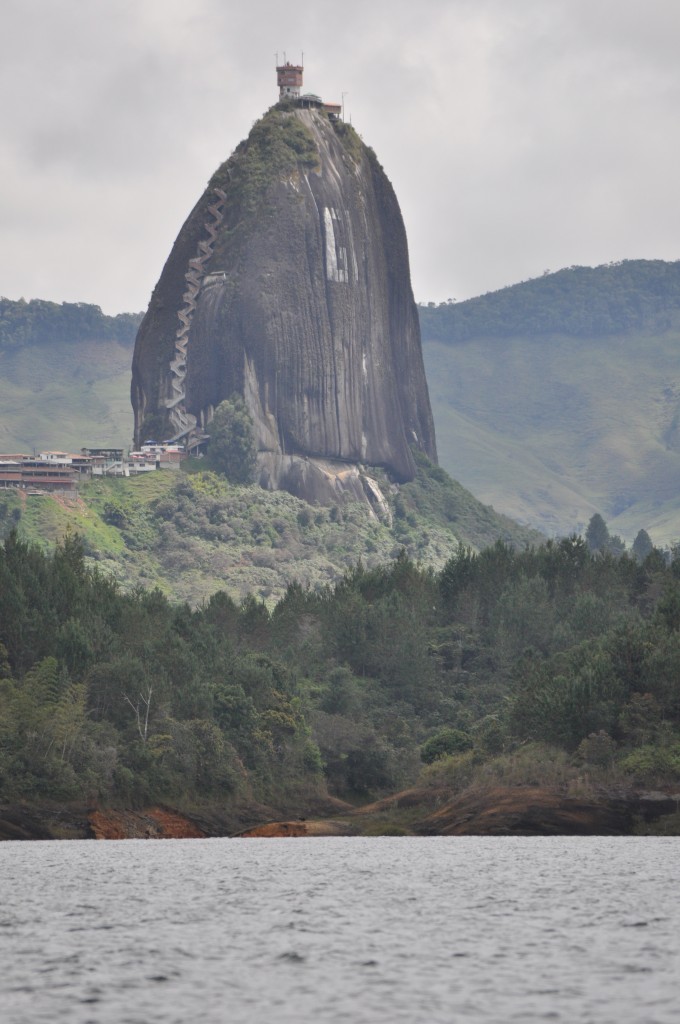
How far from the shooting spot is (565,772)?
301 feet

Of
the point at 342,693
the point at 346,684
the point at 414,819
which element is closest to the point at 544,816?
the point at 414,819

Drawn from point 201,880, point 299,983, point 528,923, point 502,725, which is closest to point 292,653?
point 502,725

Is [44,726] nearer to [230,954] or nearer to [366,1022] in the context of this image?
[230,954]

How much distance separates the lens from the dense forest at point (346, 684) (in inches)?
3711

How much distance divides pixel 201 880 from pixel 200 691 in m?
44.1

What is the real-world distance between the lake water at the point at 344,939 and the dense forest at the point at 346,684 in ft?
66.0

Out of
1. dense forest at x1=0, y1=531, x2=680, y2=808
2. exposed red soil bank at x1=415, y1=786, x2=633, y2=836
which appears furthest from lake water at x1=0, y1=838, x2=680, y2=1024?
dense forest at x1=0, y1=531, x2=680, y2=808

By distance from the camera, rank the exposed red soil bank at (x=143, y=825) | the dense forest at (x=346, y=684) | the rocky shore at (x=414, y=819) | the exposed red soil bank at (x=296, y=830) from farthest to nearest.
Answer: the exposed red soil bank at (x=296, y=830) < the dense forest at (x=346, y=684) < the exposed red soil bank at (x=143, y=825) < the rocky shore at (x=414, y=819)

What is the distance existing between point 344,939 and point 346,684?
263 ft

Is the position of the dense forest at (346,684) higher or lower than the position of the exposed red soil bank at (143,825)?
higher

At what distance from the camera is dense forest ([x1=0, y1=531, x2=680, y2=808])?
94.2 m

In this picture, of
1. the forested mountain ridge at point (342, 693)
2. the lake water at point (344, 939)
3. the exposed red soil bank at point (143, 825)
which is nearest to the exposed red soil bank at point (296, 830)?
the forested mountain ridge at point (342, 693)

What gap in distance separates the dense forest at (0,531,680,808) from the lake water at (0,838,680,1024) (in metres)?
20.1

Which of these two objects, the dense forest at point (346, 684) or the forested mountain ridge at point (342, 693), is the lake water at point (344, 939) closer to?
the forested mountain ridge at point (342, 693)
